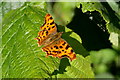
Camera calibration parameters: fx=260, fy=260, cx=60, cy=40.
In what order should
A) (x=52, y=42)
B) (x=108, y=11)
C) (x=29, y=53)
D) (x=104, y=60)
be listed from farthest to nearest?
1. (x=104, y=60)
2. (x=108, y=11)
3. (x=52, y=42)
4. (x=29, y=53)

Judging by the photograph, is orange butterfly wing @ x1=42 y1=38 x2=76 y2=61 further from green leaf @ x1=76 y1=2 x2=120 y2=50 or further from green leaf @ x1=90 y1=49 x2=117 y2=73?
green leaf @ x1=90 y1=49 x2=117 y2=73

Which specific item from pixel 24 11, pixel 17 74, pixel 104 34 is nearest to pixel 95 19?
pixel 104 34

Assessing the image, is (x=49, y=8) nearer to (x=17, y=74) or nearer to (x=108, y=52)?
(x=17, y=74)

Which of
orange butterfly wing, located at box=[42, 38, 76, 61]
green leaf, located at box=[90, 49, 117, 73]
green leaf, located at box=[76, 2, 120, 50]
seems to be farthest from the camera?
green leaf, located at box=[90, 49, 117, 73]

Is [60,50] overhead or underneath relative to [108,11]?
underneath

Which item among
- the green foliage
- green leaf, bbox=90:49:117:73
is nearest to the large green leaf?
the green foliage

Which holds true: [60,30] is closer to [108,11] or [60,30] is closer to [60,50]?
[60,50]

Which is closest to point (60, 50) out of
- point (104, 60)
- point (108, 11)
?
point (108, 11)
